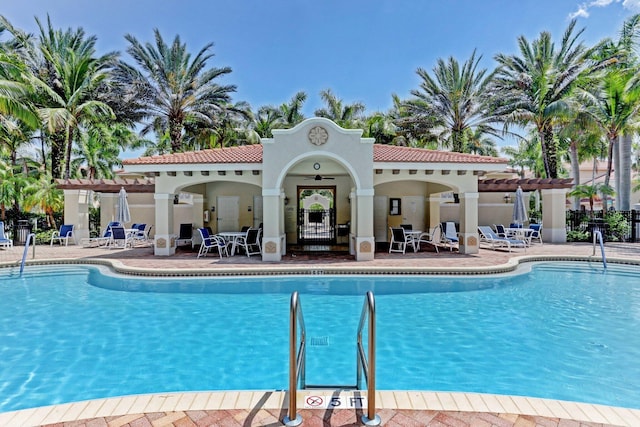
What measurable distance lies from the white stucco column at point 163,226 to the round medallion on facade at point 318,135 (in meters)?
6.87

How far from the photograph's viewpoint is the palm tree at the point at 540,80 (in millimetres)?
21469

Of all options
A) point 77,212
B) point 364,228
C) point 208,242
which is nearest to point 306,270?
point 364,228

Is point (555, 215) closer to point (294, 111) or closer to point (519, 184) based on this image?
point (519, 184)

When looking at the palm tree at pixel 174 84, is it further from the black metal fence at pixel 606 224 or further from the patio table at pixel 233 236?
the black metal fence at pixel 606 224

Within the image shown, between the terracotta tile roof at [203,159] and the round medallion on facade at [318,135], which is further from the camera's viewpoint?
the terracotta tile roof at [203,159]

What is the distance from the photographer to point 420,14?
15.9 meters

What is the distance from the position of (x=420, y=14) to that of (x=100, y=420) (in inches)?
718

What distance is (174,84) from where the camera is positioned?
72.6 feet

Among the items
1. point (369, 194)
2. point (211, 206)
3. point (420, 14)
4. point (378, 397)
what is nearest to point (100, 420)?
point (378, 397)

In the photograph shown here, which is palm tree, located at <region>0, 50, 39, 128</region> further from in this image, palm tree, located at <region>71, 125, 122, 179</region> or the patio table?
the patio table

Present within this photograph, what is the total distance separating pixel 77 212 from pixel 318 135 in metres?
15.4

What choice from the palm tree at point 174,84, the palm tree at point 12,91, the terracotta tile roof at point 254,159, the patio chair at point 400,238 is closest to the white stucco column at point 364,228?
the terracotta tile roof at point 254,159

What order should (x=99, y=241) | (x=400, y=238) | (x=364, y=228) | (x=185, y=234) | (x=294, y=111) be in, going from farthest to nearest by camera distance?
1. (x=294, y=111)
2. (x=99, y=241)
3. (x=185, y=234)
4. (x=400, y=238)
5. (x=364, y=228)

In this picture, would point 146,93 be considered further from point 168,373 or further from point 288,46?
point 168,373
